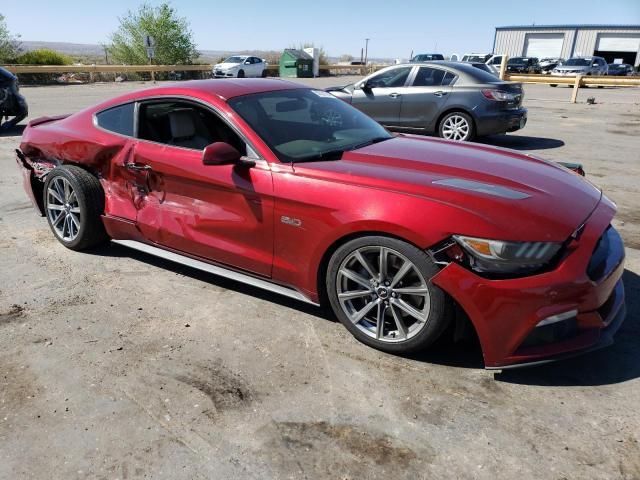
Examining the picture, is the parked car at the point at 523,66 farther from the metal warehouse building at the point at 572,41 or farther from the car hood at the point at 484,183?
the car hood at the point at 484,183

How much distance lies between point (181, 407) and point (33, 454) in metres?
0.68

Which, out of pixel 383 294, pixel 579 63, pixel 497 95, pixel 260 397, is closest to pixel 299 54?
pixel 579 63

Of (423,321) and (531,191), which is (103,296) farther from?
(531,191)

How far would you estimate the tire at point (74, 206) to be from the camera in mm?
4371

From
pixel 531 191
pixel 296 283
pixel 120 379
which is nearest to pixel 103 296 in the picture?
pixel 120 379

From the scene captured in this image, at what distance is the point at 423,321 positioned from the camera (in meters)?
2.93

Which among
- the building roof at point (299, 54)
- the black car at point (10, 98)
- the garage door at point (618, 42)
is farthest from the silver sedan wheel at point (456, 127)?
the garage door at point (618, 42)

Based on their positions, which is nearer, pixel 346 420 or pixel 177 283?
pixel 346 420

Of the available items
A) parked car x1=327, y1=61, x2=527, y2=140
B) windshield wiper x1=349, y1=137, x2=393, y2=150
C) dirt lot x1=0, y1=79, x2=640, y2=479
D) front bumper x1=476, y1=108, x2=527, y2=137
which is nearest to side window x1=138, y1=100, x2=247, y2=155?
windshield wiper x1=349, y1=137, x2=393, y2=150

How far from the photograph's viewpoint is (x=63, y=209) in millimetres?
4688

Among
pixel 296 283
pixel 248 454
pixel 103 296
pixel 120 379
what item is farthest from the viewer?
pixel 103 296

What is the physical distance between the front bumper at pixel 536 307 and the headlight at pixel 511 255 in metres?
0.06

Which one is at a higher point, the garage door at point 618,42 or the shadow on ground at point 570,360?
the garage door at point 618,42

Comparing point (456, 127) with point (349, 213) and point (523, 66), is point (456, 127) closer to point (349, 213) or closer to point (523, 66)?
point (349, 213)
